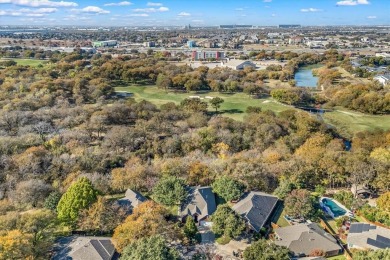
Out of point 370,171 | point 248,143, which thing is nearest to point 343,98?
point 248,143

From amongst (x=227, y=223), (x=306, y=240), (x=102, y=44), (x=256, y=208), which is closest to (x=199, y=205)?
(x=227, y=223)

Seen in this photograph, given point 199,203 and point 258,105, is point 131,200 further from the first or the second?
point 258,105

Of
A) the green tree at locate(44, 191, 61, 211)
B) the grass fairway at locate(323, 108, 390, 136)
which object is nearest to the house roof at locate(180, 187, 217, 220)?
the green tree at locate(44, 191, 61, 211)

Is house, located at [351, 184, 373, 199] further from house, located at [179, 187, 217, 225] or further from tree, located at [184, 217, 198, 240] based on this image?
tree, located at [184, 217, 198, 240]

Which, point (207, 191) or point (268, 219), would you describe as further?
point (207, 191)

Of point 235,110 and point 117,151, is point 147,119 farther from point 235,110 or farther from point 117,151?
point 235,110

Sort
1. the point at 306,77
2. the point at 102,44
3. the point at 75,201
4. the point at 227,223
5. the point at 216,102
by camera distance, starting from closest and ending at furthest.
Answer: the point at 227,223 → the point at 75,201 → the point at 216,102 → the point at 306,77 → the point at 102,44

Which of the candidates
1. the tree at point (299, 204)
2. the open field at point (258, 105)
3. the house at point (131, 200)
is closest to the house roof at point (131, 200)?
the house at point (131, 200)
